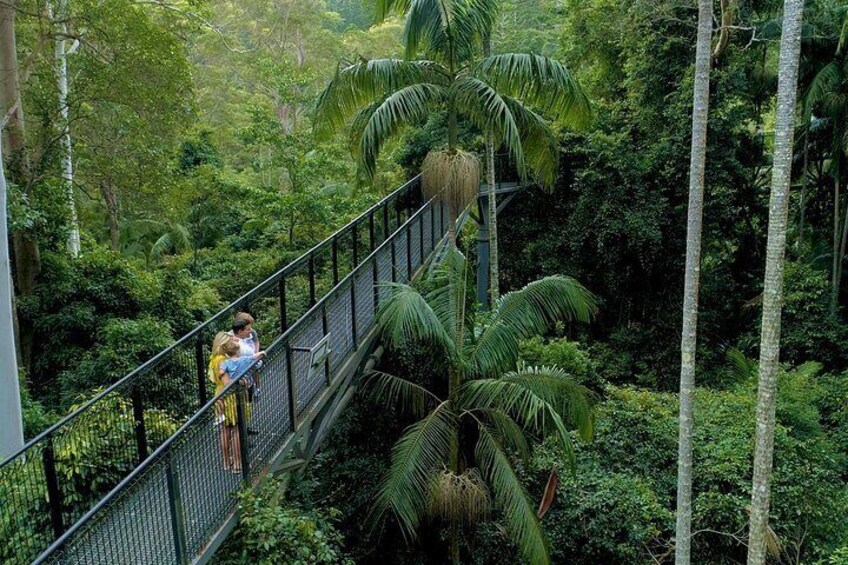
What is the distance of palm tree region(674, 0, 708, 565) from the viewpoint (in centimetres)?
658

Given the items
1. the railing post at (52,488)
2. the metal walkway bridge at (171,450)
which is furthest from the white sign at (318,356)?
the railing post at (52,488)

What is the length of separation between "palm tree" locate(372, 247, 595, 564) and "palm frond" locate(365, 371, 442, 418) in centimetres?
1

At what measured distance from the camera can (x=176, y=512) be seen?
440cm

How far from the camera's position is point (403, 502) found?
6.53 metres

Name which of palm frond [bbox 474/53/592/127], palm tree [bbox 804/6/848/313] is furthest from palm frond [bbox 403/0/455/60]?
palm tree [bbox 804/6/848/313]

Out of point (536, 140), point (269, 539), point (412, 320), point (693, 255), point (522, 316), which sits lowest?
point (269, 539)

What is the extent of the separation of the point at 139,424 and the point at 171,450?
1317mm

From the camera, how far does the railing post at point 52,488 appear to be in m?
4.46

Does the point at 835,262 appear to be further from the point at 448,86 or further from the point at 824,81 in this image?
the point at 448,86

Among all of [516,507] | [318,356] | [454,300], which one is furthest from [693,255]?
[318,356]

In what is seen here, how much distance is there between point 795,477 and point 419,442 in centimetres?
557

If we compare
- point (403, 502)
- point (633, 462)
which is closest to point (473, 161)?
point (403, 502)

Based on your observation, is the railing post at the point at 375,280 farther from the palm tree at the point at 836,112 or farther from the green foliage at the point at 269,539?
the palm tree at the point at 836,112

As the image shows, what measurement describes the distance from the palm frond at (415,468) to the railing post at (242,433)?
1764mm
